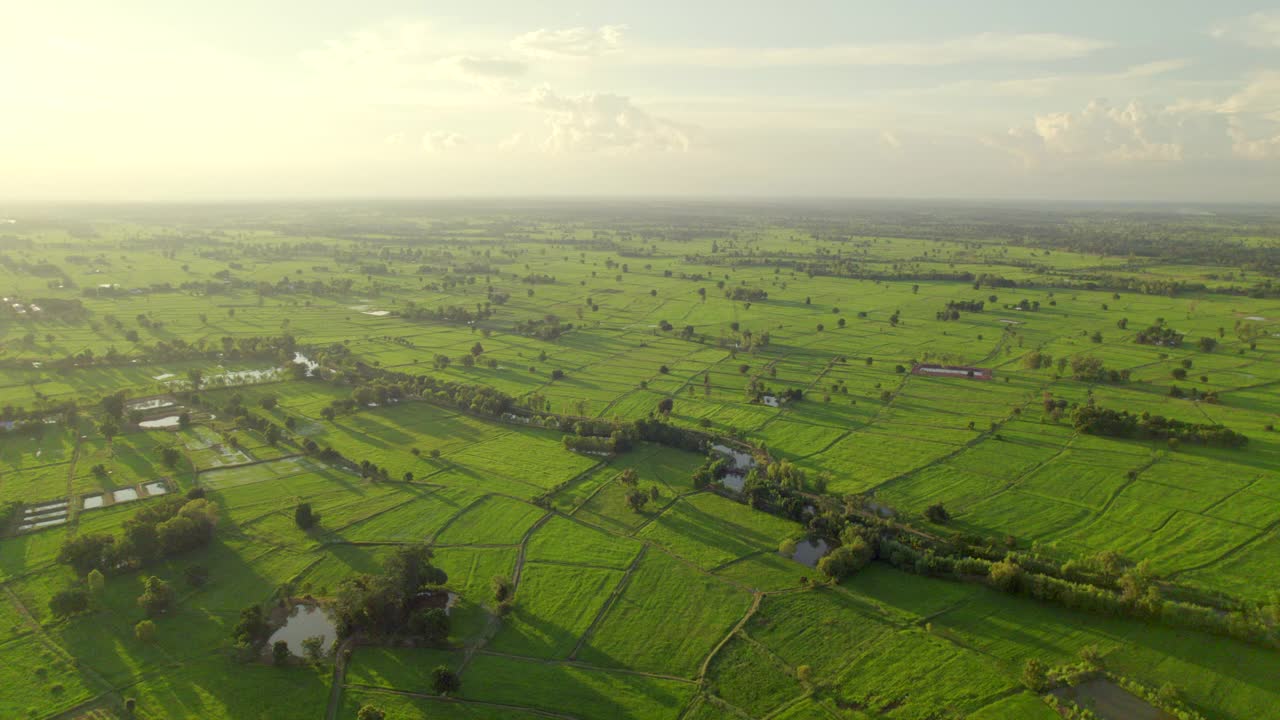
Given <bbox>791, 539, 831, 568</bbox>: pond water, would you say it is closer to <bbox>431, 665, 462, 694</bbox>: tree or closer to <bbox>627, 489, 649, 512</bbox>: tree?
<bbox>627, 489, 649, 512</bbox>: tree

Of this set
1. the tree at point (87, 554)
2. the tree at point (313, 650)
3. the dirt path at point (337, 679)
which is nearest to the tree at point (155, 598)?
the tree at point (87, 554)

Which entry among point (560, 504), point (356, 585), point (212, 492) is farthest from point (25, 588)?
point (560, 504)

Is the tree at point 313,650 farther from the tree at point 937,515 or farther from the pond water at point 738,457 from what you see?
the tree at point 937,515

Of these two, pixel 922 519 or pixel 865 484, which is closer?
pixel 922 519

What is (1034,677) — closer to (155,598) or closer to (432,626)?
(432,626)

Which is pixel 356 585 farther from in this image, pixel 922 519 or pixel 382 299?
pixel 382 299

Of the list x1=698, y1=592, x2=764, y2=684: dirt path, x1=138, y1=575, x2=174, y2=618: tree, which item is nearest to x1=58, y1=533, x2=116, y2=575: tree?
x1=138, y1=575, x2=174, y2=618: tree
